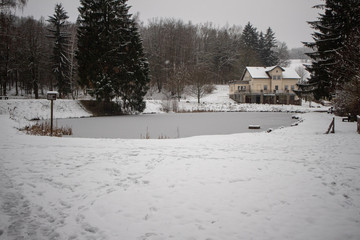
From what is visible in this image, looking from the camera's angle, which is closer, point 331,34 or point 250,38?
point 331,34

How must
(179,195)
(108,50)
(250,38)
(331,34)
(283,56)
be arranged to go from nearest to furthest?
(179,195) → (331,34) → (108,50) → (250,38) → (283,56)

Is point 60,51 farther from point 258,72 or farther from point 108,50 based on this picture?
point 258,72

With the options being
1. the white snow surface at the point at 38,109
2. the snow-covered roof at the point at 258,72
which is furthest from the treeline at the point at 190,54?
the white snow surface at the point at 38,109

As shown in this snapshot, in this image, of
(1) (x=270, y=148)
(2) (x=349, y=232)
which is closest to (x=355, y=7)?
(1) (x=270, y=148)

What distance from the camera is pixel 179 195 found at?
414 cm

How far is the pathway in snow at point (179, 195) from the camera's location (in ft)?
10.2

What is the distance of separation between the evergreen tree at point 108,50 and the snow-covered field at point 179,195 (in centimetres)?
2098

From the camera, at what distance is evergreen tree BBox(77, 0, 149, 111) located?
26281 mm

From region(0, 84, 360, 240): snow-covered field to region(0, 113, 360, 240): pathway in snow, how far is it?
0.7 inches

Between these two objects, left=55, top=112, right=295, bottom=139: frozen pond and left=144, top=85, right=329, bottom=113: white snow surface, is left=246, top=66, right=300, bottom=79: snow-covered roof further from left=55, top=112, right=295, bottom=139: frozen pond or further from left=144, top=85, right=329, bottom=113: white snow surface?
left=55, top=112, right=295, bottom=139: frozen pond

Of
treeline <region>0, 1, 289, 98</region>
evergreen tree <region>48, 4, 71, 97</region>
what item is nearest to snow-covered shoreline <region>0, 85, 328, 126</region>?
treeline <region>0, 1, 289, 98</region>

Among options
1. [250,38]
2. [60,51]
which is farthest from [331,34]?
[250,38]

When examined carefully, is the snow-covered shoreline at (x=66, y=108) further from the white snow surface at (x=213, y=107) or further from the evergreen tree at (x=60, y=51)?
the evergreen tree at (x=60, y=51)

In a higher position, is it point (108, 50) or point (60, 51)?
point (60, 51)
